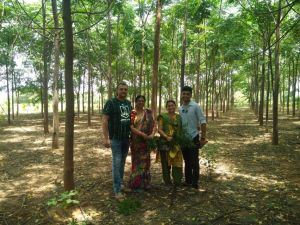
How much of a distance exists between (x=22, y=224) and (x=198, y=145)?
3.32 meters

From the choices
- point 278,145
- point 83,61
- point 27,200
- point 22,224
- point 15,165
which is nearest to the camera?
point 22,224

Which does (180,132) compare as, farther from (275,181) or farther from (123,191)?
(275,181)

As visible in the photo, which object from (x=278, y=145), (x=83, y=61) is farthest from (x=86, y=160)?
(x=83, y=61)

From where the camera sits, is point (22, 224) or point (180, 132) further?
point (180, 132)

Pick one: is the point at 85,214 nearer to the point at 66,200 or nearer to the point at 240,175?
the point at 66,200

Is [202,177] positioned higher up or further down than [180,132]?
further down

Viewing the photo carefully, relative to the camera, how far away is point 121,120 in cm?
524

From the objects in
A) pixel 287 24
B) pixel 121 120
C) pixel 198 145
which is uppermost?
pixel 287 24

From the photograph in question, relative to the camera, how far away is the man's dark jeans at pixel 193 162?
5730mm

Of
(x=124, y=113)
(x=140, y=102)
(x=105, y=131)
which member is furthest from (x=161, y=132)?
(x=105, y=131)

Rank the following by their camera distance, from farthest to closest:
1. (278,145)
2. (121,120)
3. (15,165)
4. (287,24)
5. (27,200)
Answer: (287,24) → (278,145) → (15,165) → (27,200) → (121,120)

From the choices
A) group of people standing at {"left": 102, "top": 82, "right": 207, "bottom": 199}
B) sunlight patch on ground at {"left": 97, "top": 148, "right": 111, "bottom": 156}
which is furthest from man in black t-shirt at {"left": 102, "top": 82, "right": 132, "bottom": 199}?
sunlight patch on ground at {"left": 97, "top": 148, "right": 111, "bottom": 156}

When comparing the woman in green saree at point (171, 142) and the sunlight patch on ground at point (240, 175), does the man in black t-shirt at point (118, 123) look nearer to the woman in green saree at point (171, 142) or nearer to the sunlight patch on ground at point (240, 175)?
the woman in green saree at point (171, 142)

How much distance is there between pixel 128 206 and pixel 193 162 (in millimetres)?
1574
